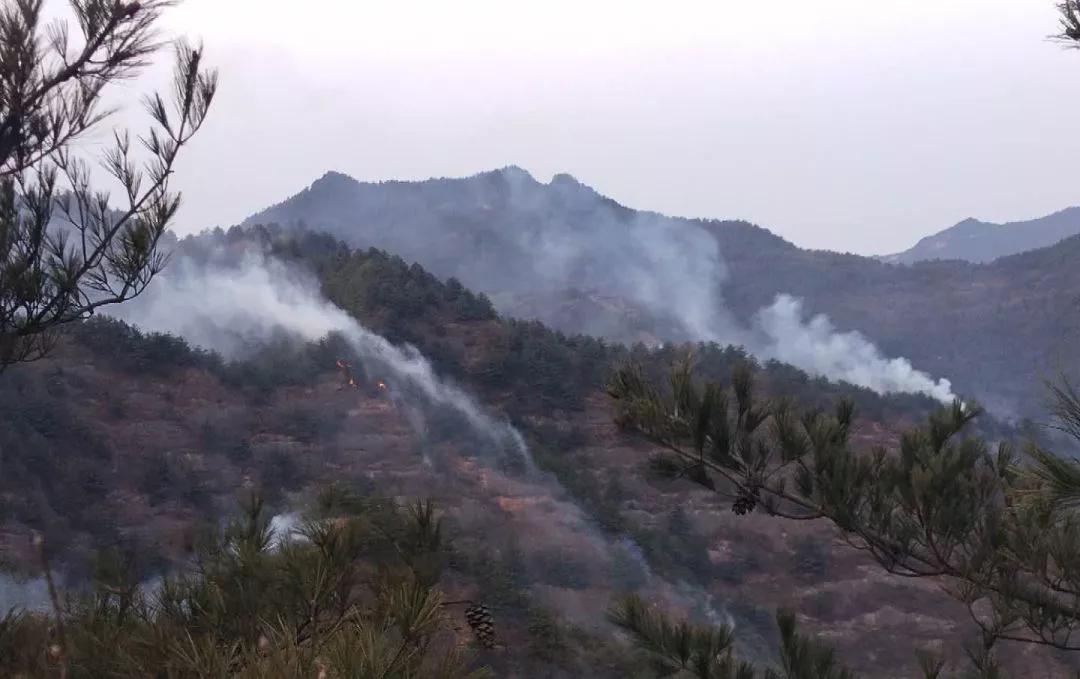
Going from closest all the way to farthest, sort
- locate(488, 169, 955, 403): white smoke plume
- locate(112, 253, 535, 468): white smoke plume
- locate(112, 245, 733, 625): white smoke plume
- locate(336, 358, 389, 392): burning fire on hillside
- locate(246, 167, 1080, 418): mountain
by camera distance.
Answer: locate(112, 245, 733, 625): white smoke plume
locate(336, 358, 389, 392): burning fire on hillside
locate(112, 253, 535, 468): white smoke plume
locate(246, 167, 1080, 418): mountain
locate(488, 169, 955, 403): white smoke plume

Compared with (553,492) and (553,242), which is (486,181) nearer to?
(553,242)

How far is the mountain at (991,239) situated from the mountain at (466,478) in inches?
3141

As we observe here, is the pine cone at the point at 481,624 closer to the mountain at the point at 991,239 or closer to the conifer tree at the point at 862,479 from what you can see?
the conifer tree at the point at 862,479

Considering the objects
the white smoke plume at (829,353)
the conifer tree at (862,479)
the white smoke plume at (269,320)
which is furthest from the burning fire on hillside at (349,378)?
the white smoke plume at (829,353)

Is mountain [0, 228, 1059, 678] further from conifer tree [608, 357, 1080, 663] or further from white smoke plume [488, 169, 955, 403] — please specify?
white smoke plume [488, 169, 955, 403]

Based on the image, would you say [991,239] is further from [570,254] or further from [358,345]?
[358,345]

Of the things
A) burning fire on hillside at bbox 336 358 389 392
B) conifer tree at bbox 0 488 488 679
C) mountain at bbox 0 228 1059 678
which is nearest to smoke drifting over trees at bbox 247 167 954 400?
mountain at bbox 0 228 1059 678

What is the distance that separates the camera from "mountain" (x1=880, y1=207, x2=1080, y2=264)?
10094cm

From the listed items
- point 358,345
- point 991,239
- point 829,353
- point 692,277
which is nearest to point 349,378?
point 358,345

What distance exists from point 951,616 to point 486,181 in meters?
72.3

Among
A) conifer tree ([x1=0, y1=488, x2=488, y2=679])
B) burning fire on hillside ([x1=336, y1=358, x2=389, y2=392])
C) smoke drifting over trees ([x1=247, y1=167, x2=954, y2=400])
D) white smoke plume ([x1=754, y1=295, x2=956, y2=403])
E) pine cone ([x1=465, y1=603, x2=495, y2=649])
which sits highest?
smoke drifting over trees ([x1=247, y1=167, x2=954, y2=400])

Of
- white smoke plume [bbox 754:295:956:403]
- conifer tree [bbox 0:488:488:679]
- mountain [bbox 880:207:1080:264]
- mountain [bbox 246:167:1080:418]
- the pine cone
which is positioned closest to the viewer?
conifer tree [bbox 0:488:488:679]

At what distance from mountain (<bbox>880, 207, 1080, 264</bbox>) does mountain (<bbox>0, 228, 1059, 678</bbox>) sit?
79.8 m

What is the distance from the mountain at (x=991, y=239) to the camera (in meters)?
101
